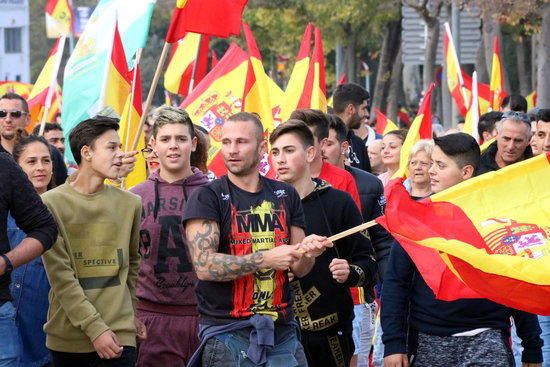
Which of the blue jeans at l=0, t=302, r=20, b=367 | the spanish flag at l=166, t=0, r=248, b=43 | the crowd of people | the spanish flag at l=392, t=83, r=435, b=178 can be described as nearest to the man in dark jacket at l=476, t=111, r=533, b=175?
the crowd of people

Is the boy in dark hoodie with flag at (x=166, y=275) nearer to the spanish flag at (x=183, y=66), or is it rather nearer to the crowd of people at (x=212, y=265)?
the crowd of people at (x=212, y=265)

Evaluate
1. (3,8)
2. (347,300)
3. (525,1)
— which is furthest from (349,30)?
(3,8)

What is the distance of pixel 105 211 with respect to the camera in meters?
7.28

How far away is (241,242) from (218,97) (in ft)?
20.1

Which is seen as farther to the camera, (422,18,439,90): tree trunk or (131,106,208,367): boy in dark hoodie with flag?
(422,18,439,90): tree trunk

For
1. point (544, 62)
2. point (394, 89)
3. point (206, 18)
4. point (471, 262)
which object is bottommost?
point (394, 89)

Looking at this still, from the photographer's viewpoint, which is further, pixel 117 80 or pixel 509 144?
pixel 117 80

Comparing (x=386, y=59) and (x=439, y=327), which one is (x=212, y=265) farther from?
(x=386, y=59)

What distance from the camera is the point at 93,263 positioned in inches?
284

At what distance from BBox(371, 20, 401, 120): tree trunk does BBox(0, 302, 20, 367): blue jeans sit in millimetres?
32345

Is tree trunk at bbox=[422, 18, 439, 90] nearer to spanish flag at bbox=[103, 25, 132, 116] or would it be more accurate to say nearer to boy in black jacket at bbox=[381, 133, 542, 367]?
spanish flag at bbox=[103, 25, 132, 116]

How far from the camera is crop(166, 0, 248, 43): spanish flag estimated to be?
32.5ft

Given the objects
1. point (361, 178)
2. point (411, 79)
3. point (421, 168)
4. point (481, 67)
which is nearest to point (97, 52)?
point (361, 178)

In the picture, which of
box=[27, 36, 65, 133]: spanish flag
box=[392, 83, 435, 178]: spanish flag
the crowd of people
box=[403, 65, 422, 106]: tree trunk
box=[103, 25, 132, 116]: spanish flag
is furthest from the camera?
box=[403, 65, 422, 106]: tree trunk
